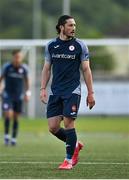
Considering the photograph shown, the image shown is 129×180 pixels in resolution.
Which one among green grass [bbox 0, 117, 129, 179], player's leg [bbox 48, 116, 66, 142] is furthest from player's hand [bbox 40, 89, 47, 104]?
green grass [bbox 0, 117, 129, 179]

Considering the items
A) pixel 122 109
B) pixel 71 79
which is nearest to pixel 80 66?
pixel 71 79

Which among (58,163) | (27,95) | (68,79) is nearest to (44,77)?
(68,79)

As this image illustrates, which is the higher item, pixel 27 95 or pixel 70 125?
pixel 70 125

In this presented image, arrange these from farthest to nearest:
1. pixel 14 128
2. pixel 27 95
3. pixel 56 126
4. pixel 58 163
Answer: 1. pixel 27 95
2. pixel 14 128
3. pixel 58 163
4. pixel 56 126

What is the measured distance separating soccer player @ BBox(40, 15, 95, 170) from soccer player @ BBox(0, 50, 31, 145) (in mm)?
9372

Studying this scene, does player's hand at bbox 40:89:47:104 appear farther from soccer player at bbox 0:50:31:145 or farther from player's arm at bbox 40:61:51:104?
soccer player at bbox 0:50:31:145

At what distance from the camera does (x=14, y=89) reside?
2483 cm

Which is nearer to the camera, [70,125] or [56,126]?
[70,125]

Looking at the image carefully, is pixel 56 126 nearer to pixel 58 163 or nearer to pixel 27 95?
pixel 58 163

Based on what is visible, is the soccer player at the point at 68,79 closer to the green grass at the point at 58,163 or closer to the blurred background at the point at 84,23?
the green grass at the point at 58,163

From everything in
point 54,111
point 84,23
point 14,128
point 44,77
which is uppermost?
point 44,77

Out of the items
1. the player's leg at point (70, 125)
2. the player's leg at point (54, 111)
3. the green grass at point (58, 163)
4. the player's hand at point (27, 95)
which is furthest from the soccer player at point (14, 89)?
the player's leg at point (70, 125)

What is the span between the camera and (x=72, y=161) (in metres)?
14.6

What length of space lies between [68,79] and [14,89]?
33.9 feet
